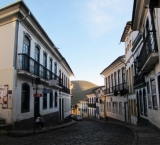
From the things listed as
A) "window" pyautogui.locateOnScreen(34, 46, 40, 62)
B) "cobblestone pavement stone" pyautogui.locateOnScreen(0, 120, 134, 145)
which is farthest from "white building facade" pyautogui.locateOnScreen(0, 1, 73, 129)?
"cobblestone pavement stone" pyautogui.locateOnScreen(0, 120, 134, 145)

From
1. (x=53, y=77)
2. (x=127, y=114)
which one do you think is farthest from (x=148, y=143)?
(x=127, y=114)

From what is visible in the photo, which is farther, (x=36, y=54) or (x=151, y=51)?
(x=36, y=54)

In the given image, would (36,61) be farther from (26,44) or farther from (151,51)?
(151,51)

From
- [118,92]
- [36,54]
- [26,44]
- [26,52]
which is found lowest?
[118,92]

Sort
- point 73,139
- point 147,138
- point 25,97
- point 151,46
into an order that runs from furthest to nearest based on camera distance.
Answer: point 25,97
point 151,46
point 73,139
point 147,138

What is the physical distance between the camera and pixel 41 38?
50.1 feet

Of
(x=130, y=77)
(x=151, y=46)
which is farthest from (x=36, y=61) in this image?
(x=130, y=77)

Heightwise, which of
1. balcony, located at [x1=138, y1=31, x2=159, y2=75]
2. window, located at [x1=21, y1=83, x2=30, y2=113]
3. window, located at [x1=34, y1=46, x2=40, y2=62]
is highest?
window, located at [x1=34, y1=46, x2=40, y2=62]

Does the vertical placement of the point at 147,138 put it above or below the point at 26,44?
below

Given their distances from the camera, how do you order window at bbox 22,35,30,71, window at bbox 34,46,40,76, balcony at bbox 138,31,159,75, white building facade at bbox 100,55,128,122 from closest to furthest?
balcony at bbox 138,31,159,75 < window at bbox 22,35,30,71 < window at bbox 34,46,40,76 < white building facade at bbox 100,55,128,122

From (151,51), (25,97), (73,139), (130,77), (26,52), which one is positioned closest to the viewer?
(151,51)

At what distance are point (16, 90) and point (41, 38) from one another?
545cm

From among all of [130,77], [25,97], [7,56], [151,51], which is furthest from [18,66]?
[130,77]

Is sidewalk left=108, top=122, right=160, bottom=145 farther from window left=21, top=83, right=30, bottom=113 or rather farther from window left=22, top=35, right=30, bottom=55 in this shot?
window left=22, top=35, right=30, bottom=55
